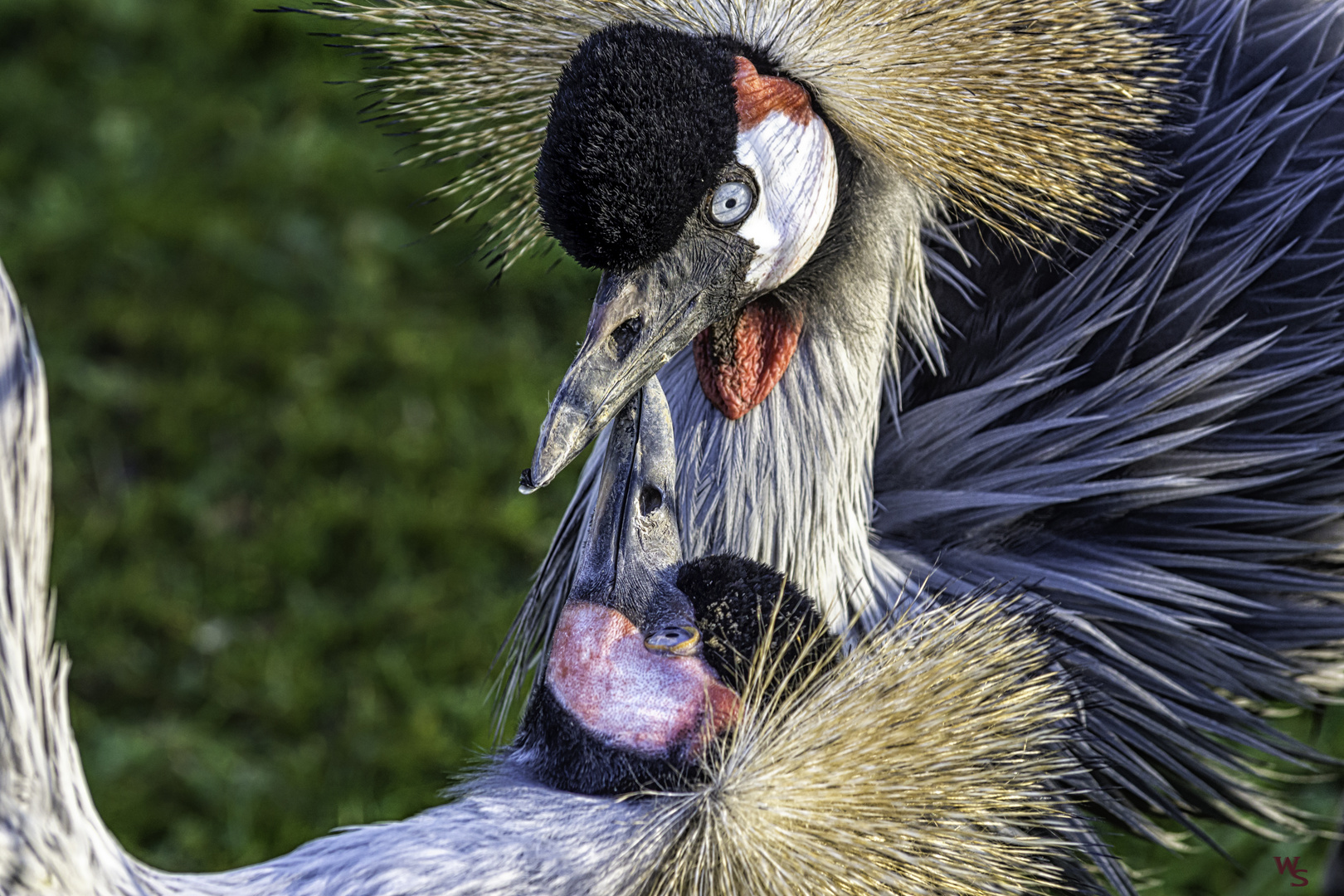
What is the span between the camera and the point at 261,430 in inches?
102

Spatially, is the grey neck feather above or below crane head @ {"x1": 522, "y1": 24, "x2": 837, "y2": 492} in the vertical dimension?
below

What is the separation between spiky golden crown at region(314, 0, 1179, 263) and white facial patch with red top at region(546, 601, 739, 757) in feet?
1.49

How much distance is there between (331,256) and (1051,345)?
1.83 m

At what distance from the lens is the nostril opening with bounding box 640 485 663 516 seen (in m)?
1.20

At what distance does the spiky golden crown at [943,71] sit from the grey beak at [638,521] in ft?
0.96

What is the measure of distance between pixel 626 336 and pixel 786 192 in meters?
0.17

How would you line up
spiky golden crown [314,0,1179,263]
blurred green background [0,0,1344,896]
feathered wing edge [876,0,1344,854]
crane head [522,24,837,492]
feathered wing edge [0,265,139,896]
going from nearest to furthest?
feathered wing edge [0,265,139,896]
crane head [522,24,837,492]
spiky golden crown [314,0,1179,263]
feathered wing edge [876,0,1344,854]
blurred green background [0,0,1344,896]

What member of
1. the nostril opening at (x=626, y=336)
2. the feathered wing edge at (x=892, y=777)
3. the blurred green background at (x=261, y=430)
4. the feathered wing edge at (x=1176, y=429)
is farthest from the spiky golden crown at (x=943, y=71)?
the blurred green background at (x=261, y=430)

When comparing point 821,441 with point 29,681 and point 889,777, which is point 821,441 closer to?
point 889,777

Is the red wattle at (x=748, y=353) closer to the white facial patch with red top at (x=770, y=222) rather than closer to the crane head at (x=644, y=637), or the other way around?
the white facial patch with red top at (x=770, y=222)

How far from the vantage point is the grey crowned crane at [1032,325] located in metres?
1.21

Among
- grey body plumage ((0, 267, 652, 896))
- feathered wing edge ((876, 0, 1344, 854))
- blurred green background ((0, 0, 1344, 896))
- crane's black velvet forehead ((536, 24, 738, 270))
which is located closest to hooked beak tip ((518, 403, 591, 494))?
crane's black velvet forehead ((536, 24, 738, 270))

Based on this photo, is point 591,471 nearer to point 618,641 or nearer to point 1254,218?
point 618,641

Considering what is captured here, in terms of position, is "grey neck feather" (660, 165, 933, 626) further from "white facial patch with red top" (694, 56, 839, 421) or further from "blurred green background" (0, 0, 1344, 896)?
"blurred green background" (0, 0, 1344, 896)
